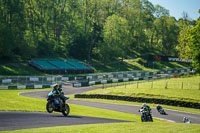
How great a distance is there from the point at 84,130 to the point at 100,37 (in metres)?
75.5

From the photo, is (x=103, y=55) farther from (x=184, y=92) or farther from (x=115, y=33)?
(x=184, y=92)

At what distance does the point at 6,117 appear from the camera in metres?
16.8

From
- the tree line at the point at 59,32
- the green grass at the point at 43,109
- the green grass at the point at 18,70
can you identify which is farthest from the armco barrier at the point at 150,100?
the tree line at the point at 59,32

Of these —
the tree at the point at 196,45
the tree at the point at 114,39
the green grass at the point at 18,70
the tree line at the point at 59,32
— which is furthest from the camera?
the tree at the point at 114,39

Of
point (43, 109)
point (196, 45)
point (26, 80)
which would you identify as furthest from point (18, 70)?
point (196, 45)

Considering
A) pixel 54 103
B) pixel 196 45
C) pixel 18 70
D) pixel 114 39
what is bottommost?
pixel 54 103

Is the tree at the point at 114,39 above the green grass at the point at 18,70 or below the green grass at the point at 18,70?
above

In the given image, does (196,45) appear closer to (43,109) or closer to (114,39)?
(114,39)

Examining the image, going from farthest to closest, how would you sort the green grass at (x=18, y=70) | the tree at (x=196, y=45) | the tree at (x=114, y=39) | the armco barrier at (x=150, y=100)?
the tree at (x=114, y=39)
the tree at (x=196, y=45)
the green grass at (x=18, y=70)
the armco barrier at (x=150, y=100)

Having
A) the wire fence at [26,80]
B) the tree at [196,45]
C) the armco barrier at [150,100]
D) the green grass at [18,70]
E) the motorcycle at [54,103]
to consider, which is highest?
the tree at [196,45]

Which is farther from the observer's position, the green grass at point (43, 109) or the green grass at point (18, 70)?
the green grass at point (18, 70)

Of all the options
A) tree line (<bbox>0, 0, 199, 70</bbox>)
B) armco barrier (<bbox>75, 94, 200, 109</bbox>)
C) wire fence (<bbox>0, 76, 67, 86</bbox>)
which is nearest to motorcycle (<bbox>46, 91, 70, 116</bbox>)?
armco barrier (<bbox>75, 94, 200, 109</bbox>)

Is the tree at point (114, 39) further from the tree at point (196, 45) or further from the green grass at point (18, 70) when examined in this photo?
the tree at point (196, 45)

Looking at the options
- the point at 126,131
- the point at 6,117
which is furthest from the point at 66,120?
the point at 126,131
